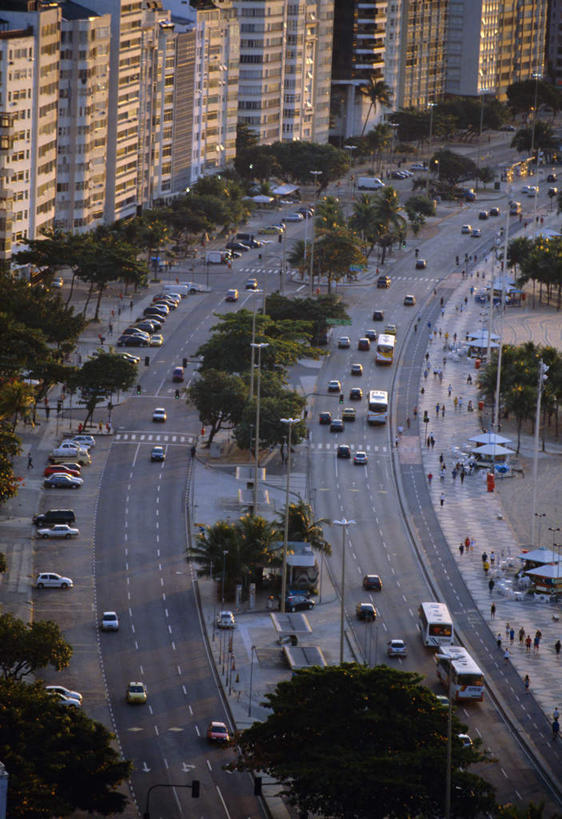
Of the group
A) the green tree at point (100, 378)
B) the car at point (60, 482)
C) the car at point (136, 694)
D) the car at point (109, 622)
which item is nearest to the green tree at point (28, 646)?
the car at point (136, 694)

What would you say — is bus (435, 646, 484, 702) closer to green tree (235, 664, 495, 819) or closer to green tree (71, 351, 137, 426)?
green tree (235, 664, 495, 819)

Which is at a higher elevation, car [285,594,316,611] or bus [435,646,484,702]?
bus [435,646,484,702]

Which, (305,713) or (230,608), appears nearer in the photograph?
(305,713)

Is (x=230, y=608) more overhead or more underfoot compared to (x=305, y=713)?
more underfoot

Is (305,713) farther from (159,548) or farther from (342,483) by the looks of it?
(342,483)

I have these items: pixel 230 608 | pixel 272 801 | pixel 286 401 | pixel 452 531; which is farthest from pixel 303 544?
pixel 272 801

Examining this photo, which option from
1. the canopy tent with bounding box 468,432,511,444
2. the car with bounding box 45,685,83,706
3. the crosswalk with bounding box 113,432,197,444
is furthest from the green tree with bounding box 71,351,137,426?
the car with bounding box 45,685,83,706

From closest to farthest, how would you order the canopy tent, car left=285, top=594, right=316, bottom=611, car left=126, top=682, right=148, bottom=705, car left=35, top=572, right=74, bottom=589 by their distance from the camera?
car left=126, top=682, right=148, bottom=705
car left=285, top=594, right=316, bottom=611
car left=35, top=572, right=74, bottom=589
the canopy tent
